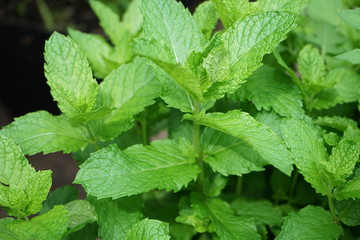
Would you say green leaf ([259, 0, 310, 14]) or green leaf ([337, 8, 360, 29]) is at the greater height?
green leaf ([259, 0, 310, 14])

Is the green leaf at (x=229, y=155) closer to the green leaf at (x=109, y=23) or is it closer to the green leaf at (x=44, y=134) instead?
the green leaf at (x=44, y=134)

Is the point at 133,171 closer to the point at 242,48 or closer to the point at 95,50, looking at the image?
the point at 242,48

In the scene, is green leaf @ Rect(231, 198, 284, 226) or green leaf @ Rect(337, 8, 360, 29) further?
green leaf @ Rect(231, 198, 284, 226)

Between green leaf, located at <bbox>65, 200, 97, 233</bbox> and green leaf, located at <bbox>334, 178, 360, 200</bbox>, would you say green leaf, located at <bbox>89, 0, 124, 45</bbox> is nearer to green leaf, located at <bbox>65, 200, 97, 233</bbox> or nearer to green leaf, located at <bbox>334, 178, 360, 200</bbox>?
green leaf, located at <bbox>65, 200, 97, 233</bbox>

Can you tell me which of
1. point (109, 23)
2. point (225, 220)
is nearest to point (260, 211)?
point (225, 220)

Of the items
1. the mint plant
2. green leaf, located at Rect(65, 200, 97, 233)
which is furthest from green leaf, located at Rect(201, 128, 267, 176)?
green leaf, located at Rect(65, 200, 97, 233)
